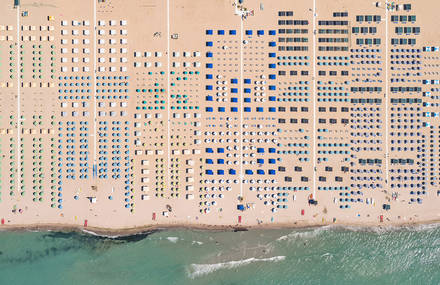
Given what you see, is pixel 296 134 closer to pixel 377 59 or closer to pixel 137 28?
pixel 377 59

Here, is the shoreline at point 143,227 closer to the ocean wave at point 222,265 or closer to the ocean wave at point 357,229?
the ocean wave at point 357,229

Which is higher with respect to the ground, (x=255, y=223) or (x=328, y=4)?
(x=328, y=4)

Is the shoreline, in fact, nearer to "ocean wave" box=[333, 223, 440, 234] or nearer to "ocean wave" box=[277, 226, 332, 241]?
"ocean wave" box=[333, 223, 440, 234]

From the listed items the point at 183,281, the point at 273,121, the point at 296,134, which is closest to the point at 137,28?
the point at 273,121

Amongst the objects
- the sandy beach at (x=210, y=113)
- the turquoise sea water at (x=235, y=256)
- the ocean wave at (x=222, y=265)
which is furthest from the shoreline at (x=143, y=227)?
the ocean wave at (x=222, y=265)

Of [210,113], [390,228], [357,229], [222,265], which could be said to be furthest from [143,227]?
[390,228]

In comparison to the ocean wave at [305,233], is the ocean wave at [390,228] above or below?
above

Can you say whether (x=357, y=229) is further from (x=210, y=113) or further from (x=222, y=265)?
(x=210, y=113)

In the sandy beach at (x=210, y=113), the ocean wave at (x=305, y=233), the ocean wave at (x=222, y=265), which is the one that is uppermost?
the sandy beach at (x=210, y=113)
